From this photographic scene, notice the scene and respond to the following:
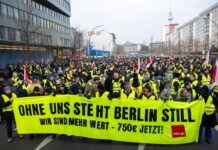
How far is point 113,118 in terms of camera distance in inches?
272

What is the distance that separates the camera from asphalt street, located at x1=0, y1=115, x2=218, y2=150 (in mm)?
6623

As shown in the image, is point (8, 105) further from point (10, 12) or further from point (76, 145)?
point (10, 12)

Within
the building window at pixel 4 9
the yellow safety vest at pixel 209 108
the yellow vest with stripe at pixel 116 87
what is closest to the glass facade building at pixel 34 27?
the building window at pixel 4 9

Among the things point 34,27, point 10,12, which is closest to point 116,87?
point 10,12

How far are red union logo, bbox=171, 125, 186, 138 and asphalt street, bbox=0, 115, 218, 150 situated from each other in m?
0.31

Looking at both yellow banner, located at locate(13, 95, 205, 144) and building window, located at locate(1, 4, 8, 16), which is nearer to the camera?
yellow banner, located at locate(13, 95, 205, 144)

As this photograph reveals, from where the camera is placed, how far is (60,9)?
55656 mm

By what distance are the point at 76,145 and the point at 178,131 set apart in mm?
2882

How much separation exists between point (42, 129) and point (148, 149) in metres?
3.20

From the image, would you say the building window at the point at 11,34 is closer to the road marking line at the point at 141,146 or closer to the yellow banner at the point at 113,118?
the yellow banner at the point at 113,118

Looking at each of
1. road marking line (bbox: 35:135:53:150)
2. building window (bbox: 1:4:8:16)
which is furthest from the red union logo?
building window (bbox: 1:4:8:16)

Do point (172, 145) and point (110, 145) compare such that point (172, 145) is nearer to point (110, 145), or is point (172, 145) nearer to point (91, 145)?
point (110, 145)

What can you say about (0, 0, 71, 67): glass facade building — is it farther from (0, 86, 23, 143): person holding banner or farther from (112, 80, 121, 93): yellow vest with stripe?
(0, 86, 23, 143): person holding banner

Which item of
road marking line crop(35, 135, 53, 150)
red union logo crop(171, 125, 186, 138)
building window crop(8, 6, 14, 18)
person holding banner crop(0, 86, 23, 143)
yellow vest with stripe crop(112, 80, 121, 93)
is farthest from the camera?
building window crop(8, 6, 14, 18)
